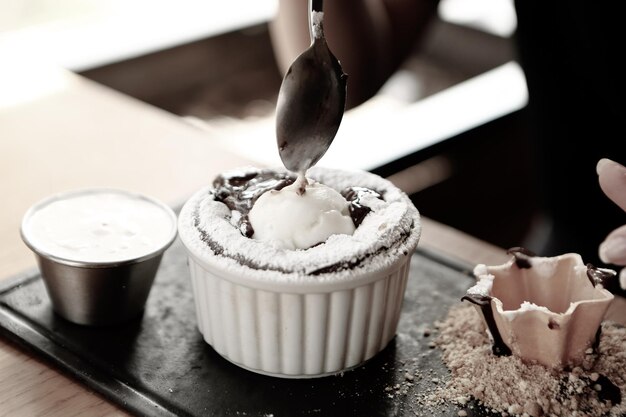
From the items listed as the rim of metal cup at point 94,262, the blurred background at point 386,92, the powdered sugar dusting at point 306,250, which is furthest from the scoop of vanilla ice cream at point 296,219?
the blurred background at point 386,92

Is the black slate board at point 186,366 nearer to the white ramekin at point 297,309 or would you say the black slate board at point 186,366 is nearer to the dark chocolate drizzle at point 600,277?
the white ramekin at point 297,309

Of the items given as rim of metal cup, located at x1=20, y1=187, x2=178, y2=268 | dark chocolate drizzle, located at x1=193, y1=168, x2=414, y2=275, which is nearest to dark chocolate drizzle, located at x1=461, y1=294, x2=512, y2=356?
dark chocolate drizzle, located at x1=193, y1=168, x2=414, y2=275

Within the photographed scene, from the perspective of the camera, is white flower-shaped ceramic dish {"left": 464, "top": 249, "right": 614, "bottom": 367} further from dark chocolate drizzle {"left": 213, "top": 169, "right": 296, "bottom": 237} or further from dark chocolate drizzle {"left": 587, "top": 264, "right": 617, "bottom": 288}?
dark chocolate drizzle {"left": 213, "top": 169, "right": 296, "bottom": 237}

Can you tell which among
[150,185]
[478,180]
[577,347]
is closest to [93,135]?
[150,185]

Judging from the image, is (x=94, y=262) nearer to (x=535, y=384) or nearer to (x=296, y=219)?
(x=296, y=219)

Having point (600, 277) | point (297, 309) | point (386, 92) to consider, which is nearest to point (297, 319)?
point (297, 309)

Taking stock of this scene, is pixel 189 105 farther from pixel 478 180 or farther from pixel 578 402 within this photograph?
pixel 578 402
